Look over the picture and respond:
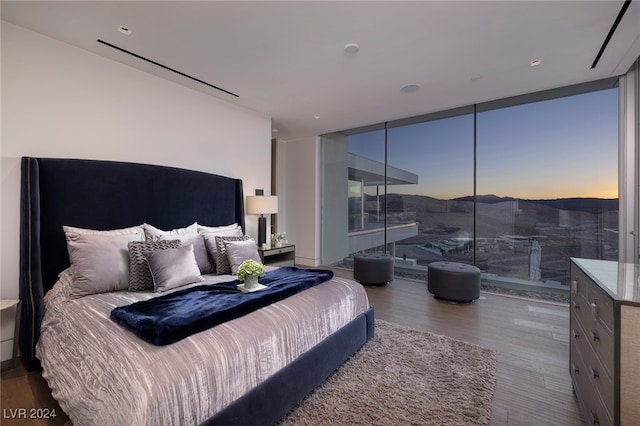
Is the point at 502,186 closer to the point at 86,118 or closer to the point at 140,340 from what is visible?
the point at 140,340

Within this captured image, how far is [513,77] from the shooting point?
332 centimetres

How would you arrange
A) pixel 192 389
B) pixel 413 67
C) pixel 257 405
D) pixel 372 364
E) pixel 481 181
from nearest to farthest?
pixel 192 389, pixel 257 405, pixel 372 364, pixel 413 67, pixel 481 181

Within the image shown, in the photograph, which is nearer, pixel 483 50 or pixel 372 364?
pixel 372 364

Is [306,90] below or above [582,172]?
above

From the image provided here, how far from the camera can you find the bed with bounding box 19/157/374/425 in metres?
1.24

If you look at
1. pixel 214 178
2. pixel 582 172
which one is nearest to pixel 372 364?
pixel 214 178

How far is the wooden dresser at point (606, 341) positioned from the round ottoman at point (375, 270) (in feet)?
8.40

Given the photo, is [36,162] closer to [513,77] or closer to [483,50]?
[483,50]

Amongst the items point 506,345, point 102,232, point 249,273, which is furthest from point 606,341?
point 102,232

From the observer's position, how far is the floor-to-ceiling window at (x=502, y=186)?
12.1 feet

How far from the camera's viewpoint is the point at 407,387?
6.48 feet

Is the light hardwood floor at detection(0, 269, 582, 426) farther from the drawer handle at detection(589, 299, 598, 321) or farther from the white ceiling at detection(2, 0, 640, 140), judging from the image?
the white ceiling at detection(2, 0, 640, 140)

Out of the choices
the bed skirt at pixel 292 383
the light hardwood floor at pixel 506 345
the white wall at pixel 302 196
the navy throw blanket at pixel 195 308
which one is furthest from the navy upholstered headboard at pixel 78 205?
the white wall at pixel 302 196

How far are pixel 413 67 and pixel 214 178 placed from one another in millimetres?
2844
